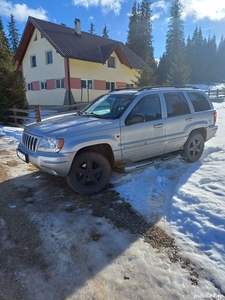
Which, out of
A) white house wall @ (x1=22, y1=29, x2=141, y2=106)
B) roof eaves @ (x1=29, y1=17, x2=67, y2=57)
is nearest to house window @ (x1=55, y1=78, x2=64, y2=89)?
white house wall @ (x1=22, y1=29, x2=141, y2=106)

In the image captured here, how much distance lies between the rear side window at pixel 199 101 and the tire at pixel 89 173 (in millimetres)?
2942

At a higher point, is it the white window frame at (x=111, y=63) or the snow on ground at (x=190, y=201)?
the white window frame at (x=111, y=63)

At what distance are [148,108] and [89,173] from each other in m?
1.89

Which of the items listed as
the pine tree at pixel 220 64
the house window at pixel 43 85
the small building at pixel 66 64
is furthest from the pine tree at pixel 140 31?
the pine tree at pixel 220 64

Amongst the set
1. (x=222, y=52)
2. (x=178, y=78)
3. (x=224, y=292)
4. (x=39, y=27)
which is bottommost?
(x=224, y=292)

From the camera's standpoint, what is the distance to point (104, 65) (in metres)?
21.2

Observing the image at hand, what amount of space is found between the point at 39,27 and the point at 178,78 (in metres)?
14.7

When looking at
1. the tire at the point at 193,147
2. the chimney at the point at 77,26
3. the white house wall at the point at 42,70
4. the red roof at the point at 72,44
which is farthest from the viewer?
the chimney at the point at 77,26

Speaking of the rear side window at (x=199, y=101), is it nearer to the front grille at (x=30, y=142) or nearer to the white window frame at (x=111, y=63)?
the front grille at (x=30, y=142)

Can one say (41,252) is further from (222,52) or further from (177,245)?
(222,52)

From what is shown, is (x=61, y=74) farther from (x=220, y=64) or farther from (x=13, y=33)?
(x=220, y=64)

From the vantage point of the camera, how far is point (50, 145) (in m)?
3.55

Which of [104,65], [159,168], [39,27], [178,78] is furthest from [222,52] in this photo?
[159,168]

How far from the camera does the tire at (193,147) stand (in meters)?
5.30
